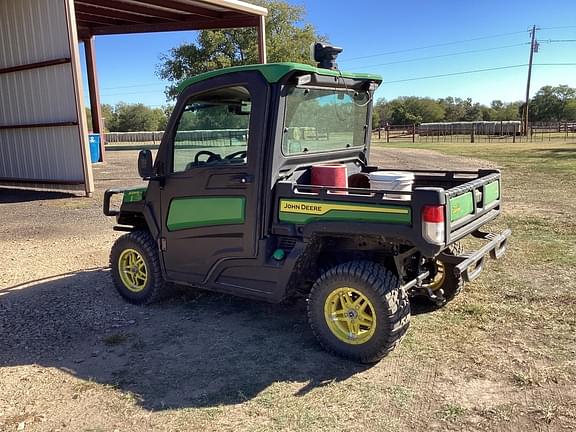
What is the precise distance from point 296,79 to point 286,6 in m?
37.8

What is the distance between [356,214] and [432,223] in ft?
1.78

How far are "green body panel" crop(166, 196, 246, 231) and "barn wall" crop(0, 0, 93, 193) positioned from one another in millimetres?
8581

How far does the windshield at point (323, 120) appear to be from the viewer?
13.6 ft

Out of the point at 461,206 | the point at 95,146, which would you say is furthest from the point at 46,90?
the point at 461,206

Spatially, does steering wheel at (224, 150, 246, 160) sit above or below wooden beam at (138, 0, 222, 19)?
below

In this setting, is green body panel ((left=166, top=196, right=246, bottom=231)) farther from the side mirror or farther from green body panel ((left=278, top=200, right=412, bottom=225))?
green body panel ((left=278, top=200, right=412, bottom=225))

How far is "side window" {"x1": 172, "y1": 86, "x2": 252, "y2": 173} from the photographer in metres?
4.20

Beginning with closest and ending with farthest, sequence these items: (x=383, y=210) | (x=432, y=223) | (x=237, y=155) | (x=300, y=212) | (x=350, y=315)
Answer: (x=432, y=223) → (x=383, y=210) → (x=350, y=315) → (x=300, y=212) → (x=237, y=155)

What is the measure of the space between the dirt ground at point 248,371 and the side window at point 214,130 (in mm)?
1434

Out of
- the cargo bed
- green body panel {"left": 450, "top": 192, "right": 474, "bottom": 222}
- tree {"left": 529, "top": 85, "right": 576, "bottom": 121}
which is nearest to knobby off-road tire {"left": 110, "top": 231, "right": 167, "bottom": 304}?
the cargo bed

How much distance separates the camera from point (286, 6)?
1529 inches

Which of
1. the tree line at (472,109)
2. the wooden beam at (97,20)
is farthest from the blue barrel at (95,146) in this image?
the tree line at (472,109)

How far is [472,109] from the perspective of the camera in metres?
92.4

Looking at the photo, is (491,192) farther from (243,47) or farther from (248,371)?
(243,47)
